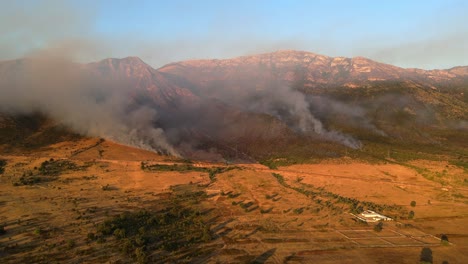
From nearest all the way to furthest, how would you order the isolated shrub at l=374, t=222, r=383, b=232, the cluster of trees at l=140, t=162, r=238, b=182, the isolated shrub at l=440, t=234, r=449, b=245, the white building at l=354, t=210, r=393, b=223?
the isolated shrub at l=440, t=234, r=449, b=245 → the isolated shrub at l=374, t=222, r=383, b=232 → the white building at l=354, t=210, r=393, b=223 → the cluster of trees at l=140, t=162, r=238, b=182

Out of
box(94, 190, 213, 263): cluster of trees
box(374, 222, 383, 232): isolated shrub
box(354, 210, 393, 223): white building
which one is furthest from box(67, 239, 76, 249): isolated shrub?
box(354, 210, 393, 223): white building

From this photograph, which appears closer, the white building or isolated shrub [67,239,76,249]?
isolated shrub [67,239,76,249]

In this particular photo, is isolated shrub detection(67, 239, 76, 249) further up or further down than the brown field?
further up

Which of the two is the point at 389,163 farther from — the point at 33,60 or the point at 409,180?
the point at 33,60

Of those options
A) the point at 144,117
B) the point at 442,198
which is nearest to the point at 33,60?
the point at 144,117

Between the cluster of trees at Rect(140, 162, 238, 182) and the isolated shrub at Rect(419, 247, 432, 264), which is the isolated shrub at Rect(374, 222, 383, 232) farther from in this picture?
the cluster of trees at Rect(140, 162, 238, 182)

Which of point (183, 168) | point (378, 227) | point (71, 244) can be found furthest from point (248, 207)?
point (183, 168)

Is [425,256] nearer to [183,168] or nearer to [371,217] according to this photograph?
[371,217]
